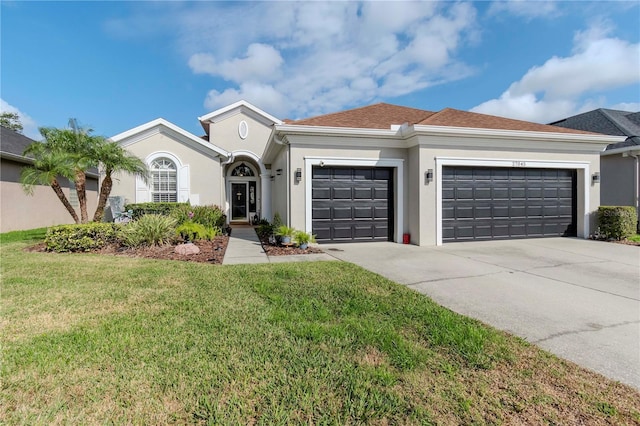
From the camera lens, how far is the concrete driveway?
3273mm

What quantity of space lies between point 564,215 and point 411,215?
6.08 meters

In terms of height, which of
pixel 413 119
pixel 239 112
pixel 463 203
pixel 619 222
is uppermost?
pixel 239 112

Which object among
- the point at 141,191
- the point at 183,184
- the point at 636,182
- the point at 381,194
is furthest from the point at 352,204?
the point at 636,182

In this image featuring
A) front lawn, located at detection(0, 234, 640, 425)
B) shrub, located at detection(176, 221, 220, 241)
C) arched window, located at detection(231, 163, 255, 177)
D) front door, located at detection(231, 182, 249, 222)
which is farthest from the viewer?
arched window, located at detection(231, 163, 255, 177)

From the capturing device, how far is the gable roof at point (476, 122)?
1009 centimetres

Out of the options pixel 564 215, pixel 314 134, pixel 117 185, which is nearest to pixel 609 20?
pixel 564 215

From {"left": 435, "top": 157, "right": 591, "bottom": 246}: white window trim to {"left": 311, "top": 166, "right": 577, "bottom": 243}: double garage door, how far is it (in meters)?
0.24

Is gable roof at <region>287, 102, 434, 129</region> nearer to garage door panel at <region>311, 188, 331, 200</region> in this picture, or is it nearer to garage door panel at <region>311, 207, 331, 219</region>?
garage door panel at <region>311, 188, 331, 200</region>

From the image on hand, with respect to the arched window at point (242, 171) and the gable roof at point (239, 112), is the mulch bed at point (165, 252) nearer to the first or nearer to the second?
the arched window at point (242, 171)

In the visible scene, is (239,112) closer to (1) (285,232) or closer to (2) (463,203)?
(1) (285,232)

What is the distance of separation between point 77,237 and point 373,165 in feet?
29.4

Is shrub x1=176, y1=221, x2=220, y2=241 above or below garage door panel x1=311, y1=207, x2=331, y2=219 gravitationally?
below

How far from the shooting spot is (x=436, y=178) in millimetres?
9852

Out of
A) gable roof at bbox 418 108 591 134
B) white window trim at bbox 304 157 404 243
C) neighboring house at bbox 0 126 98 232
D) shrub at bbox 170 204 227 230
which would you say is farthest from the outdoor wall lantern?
neighboring house at bbox 0 126 98 232
